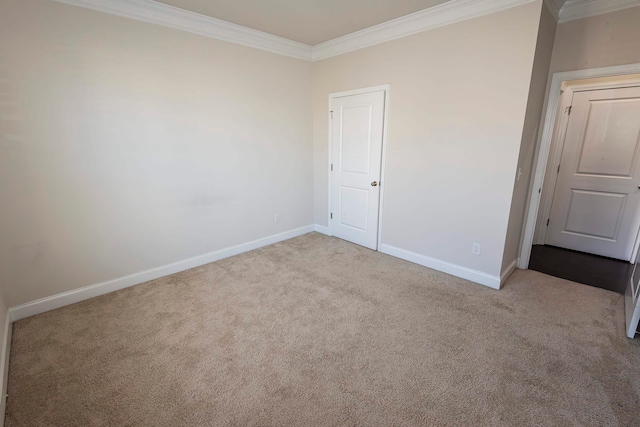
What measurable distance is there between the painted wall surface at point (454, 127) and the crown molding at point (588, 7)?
69 centimetres

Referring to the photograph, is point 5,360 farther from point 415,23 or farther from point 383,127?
point 415,23

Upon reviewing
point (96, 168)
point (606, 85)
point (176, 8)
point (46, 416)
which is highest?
point (176, 8)

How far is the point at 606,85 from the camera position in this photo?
132 inches

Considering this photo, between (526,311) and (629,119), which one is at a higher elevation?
(629,119)

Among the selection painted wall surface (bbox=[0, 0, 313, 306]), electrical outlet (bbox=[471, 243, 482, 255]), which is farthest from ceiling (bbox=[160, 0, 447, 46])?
electrical outlet (bbox=[471, 243, 482, 255])

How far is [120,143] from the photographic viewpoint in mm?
2664

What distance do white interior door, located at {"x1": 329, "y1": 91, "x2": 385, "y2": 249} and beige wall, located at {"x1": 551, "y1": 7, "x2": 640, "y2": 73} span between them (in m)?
1.74

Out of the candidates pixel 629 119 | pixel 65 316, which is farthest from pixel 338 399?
pixel 629 119

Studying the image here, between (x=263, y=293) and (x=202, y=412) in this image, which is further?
(x=263, y=293)

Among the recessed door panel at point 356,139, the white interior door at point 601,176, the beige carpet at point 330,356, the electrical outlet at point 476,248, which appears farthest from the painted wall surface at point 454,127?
the white interior door at point 601,176

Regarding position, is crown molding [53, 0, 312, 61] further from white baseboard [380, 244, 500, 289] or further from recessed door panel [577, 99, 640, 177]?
recessed door panel [577, 99, 640, 177]

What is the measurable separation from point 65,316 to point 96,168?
1.31 m

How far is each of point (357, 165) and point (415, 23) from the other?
167 cm

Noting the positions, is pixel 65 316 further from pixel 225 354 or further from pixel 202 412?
pixel 202 412
